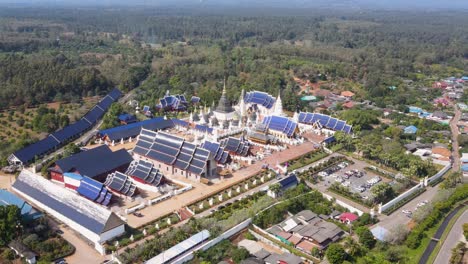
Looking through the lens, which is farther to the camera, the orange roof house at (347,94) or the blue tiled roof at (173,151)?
the orange roof house at (347,94)

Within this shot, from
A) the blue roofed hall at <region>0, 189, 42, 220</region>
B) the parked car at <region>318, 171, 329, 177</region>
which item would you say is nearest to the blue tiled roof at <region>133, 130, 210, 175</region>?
the parked car at <region>318, 171, 329, 177</region>

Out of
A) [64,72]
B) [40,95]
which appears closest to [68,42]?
[64,72]

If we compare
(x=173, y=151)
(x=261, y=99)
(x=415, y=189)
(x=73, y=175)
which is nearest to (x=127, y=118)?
(x=173, y=151)

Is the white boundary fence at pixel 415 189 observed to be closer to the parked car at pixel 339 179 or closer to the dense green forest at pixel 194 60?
the parked car at pixel 339 179

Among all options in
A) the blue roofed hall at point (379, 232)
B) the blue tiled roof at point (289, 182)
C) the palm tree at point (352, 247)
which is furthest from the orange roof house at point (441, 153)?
the palm tree at point (352, 247)

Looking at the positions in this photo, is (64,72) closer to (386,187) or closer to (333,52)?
(386,187)

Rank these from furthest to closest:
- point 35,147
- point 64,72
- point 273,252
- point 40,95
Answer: point 64,72
point 40,95
point 35,147
point 273,252

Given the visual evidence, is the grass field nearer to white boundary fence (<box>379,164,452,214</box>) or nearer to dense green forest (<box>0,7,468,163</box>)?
white boundary fence (<box>379,164,452,214</box>)

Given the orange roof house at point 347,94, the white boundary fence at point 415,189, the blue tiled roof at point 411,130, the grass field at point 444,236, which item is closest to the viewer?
the grass field at point 444,236
